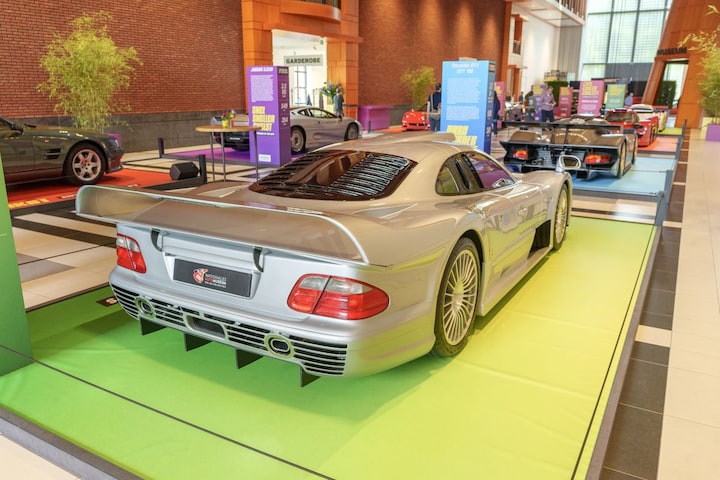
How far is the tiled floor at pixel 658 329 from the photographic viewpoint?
2.32 meters

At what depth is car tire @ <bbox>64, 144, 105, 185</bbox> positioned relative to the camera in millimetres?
8539

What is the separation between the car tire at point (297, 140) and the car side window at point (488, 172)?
9.50m

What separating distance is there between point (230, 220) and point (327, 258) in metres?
0.69

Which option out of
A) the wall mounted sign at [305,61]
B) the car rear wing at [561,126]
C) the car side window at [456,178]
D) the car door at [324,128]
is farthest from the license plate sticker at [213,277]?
the wall mounted sign at [305,61]

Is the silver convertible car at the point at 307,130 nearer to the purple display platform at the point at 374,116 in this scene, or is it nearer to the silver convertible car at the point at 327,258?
the purple display platform at the point at 374,116

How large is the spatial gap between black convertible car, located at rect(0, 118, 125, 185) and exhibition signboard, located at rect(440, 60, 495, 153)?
589 centimetres

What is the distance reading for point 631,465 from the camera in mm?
2281

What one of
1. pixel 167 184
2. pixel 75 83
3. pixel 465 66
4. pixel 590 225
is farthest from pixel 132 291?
pixel 75 83

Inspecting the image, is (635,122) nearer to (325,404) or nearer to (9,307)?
(325,404)

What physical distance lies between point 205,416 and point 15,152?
713 centimetres

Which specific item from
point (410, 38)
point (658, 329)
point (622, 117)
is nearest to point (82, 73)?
point (658, 329)

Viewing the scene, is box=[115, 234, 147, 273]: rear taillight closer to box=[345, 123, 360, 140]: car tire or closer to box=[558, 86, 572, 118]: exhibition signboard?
box=[345, 123, 360, 140]: car tire

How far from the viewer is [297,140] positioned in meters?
13.4

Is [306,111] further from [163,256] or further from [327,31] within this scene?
[163,256]
